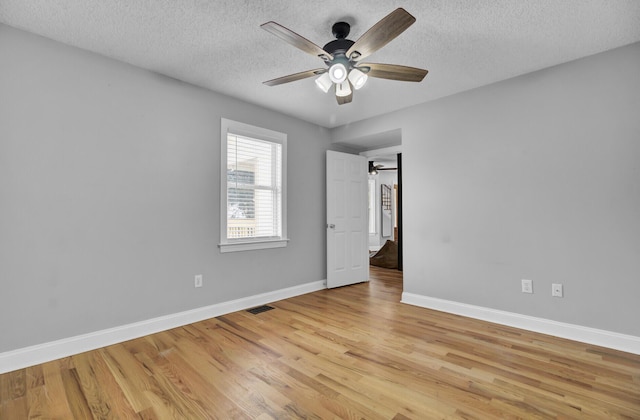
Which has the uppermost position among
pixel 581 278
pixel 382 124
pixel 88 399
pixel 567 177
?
pixel 382 124

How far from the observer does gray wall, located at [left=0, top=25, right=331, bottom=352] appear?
7.34 feet

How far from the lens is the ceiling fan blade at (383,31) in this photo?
1.63 metres

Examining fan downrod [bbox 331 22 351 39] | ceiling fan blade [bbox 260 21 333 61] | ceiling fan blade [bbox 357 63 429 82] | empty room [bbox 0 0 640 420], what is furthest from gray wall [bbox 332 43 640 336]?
ceiling fan blade [bbox 260 21 333 61]

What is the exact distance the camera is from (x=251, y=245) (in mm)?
3691

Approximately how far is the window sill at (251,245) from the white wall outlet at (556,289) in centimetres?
295

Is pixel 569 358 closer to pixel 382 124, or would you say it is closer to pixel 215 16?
pixel 382 124

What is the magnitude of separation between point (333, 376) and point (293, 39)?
222 centimetres

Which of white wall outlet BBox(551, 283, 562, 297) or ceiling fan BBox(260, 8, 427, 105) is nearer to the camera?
ceiling fan BBox(260, 8, 427, 105)

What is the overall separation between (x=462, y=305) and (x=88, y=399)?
338 centimetres

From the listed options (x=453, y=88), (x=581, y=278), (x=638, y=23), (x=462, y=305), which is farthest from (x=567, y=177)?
(x=462, y=305)

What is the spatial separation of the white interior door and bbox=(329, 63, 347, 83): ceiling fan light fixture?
7.84ft

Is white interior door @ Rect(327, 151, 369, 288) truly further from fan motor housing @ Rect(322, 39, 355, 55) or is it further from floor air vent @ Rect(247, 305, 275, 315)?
fan motor housing @ Rect(322, 39, 355, 55)

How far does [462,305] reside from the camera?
337 cm

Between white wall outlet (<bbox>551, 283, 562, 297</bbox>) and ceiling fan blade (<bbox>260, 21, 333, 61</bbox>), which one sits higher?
ceiling fan blade (<bbox>260, 21, 333, 61</bbox>)
